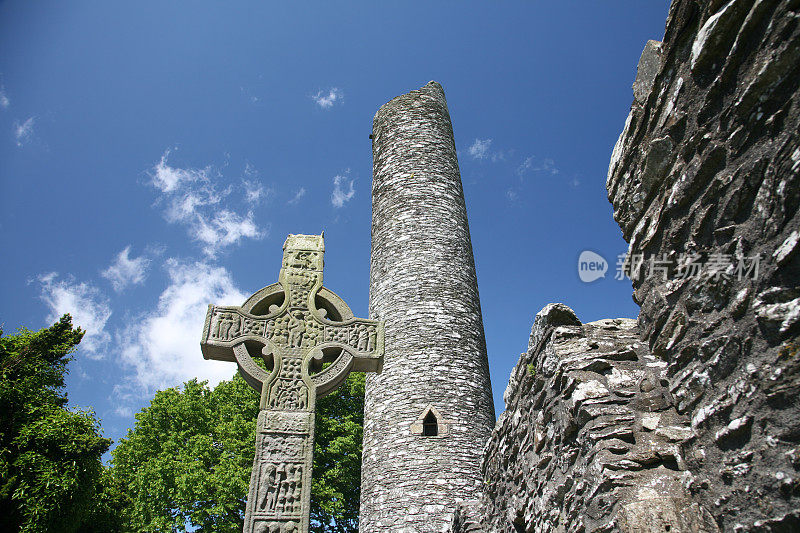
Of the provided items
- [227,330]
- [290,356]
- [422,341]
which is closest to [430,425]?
[422,341]

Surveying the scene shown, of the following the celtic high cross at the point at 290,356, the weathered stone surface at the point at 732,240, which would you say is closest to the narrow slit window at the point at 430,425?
the celtic high cross at the point at 290,356

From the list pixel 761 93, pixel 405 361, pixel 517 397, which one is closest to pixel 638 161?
pixel 761 93

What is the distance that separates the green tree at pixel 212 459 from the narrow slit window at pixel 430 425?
5.98 meters

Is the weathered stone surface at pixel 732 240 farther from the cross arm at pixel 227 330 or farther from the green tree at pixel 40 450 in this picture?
the green tree at pixel 40 450

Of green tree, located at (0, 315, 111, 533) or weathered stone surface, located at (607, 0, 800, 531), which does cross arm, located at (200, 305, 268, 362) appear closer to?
weathered stone surface, located at (607, 0, 800, 531)

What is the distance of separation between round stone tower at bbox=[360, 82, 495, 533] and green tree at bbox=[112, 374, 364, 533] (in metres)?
5.53

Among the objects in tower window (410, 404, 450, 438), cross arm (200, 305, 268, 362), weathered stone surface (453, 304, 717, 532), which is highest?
tower window (410, 404, 450, 438)

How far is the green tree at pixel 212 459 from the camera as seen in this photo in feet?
43.9

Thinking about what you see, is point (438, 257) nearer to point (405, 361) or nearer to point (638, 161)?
point (405, 361)

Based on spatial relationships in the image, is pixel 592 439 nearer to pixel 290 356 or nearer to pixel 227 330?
pixel 290 356

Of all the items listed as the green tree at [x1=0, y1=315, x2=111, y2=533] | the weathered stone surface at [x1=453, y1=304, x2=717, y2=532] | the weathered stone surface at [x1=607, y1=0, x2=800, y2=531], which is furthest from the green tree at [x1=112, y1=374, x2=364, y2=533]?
the weathered stone surface at [x1=607, y1=0, x2=800, y2=531]

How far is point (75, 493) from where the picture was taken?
895 centimetres

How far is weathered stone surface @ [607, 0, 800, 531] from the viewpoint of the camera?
1967 mm

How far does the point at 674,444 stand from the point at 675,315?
0.67 m
